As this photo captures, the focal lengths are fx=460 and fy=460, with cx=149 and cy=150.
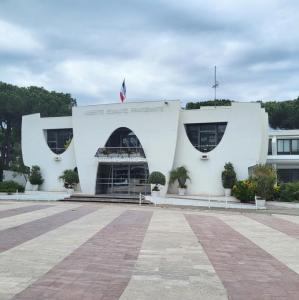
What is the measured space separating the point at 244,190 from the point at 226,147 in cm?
439

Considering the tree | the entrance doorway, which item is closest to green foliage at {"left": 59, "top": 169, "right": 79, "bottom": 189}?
the entrance doorway

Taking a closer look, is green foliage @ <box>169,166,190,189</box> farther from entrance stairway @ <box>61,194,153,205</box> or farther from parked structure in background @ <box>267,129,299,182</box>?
parked structure in background @ <box>267,129,299,182</box>

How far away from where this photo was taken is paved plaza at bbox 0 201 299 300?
677 cm

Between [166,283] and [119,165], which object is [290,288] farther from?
[119,165]

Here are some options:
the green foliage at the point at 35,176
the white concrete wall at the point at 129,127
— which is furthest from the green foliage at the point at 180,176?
the green foliage at the point at 35,176

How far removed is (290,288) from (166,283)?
195 centimetres

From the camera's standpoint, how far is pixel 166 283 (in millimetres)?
7297

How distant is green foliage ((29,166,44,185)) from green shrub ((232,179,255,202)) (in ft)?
56.7

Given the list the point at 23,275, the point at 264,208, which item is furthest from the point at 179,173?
the point at 23,275

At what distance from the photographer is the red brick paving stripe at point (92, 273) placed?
256 inches

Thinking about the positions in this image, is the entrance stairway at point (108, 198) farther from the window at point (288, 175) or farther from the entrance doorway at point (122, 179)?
the window at point (288, 175)

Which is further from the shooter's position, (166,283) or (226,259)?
(226,259)

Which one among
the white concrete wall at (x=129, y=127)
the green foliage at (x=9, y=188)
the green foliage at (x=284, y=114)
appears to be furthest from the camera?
the green foliage at (x=284, y=114)

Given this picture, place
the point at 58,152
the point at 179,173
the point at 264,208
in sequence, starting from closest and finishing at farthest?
the point at 264,208, the point at 179,173, the point at 58,152
